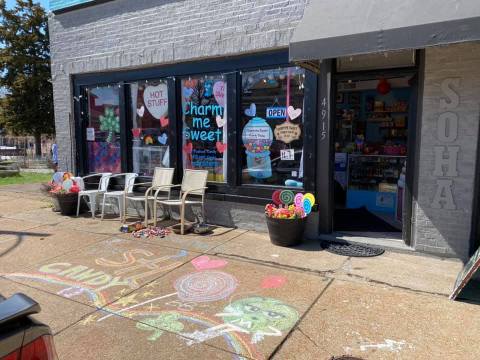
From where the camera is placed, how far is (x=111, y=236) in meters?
5.73

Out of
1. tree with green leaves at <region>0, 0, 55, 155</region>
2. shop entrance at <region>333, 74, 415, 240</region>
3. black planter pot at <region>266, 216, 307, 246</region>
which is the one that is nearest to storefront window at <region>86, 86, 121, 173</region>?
black planter pot at <region>266, 216, 307, 246</region>

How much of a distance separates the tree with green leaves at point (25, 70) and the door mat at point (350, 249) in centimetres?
2176

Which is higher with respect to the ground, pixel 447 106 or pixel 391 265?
pixel 447 106

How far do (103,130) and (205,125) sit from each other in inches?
104

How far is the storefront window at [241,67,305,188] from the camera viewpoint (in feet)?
17.8

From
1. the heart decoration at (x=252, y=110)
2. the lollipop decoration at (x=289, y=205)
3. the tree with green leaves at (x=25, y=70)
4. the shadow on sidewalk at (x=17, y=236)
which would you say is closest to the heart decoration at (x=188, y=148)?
the heart decoration at (x=252, y=110)

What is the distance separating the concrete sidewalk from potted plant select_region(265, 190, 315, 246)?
153 mm

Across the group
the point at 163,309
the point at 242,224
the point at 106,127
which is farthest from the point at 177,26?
the point at 163,309

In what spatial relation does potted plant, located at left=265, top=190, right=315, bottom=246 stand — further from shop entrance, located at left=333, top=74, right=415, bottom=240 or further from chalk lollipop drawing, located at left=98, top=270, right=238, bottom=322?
chalk lollipop drawing, located at left=98, top=270, right=238, bottom=322

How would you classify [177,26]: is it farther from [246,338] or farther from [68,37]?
[246,338]

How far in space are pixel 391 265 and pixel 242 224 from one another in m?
2.37

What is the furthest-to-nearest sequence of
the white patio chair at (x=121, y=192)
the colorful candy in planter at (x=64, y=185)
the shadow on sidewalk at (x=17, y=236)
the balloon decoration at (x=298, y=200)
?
the colorful candy in planter at (x=64, y=185)
the white patio chair at (x=121, y=192)
the balloon decoration at (x=298, y=200)
the shadow on sidewalk at (x=17, y=236)

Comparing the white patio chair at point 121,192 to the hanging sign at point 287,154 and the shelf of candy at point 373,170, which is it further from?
the shelf of candy at point 373,170

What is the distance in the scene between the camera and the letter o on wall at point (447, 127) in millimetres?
4320
